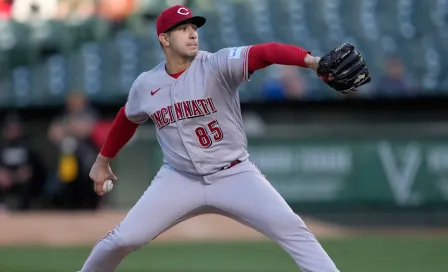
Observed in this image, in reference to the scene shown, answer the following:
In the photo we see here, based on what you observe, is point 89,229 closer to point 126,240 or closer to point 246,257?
point 246,257

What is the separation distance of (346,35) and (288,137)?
9.09ft

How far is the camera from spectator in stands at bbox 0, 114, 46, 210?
13.2m

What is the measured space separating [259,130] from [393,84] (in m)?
2.38

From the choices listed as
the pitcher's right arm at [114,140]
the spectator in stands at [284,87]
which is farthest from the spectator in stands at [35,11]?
the pitcher's right arm at [114,140]

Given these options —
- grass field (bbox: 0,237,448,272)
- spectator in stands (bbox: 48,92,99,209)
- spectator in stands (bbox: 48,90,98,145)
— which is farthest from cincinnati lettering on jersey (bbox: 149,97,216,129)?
spectator in stands (bbox: 48,90,98,145)

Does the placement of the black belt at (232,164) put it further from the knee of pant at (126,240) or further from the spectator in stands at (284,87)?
the spectator in stands at (284,87)

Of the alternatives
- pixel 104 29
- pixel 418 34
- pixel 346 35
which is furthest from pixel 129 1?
pixel 418 34

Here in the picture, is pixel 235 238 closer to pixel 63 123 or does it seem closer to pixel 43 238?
pixel 43 238

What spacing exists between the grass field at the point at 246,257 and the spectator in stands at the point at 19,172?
8.65ft

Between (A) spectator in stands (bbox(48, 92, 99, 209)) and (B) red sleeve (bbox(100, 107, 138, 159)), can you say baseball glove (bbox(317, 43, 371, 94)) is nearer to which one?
(B) red sleeve (bbox(100, 107, 138, 159))

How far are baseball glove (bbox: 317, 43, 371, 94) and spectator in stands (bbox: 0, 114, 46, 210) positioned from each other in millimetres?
9358

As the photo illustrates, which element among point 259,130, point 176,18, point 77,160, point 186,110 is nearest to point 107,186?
point 186,110

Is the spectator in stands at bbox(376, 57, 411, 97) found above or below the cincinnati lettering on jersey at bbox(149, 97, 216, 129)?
below

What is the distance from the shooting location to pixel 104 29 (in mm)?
15102
